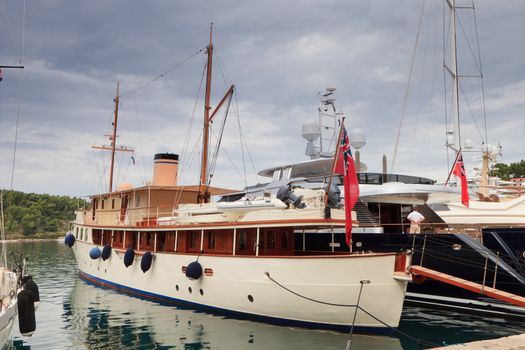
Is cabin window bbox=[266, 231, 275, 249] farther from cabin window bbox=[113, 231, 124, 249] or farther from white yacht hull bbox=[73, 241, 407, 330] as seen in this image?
cabin window bbox=[113, 231, 124, 249]

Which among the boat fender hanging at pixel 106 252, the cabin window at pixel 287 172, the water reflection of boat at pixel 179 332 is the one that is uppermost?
the cabin window at pixel 287 172

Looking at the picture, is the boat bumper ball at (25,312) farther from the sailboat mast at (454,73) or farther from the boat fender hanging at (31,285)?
the sailboat mast at (454,73)

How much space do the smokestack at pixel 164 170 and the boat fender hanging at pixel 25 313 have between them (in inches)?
549

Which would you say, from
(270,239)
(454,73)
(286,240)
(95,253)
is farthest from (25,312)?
(454,73)

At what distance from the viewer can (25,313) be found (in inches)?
362

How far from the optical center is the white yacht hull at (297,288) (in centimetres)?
1093

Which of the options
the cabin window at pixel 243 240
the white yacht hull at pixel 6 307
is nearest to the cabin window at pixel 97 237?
the white yacht hull at pixel 6 307

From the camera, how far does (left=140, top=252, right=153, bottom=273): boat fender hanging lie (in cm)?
1662

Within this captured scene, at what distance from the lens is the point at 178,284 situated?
50.6 ft

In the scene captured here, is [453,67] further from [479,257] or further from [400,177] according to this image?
Result: [479,257]

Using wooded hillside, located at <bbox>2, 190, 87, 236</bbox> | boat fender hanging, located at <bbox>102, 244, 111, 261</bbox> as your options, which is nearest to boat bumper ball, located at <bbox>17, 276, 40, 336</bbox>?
boat fender hanging, located at <bbox>102, 244, 111, 261</bbox>

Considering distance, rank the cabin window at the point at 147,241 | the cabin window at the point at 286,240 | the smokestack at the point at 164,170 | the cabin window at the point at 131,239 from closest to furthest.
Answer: the cabin window at the point at 286,240 < the cabin window at the point at 147,241 < the cabin window at the point at 131,239 < the smokestack at the point at 164,170

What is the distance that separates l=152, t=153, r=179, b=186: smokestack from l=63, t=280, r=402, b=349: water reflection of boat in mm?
8439

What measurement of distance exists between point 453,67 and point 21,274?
21.3 metres
